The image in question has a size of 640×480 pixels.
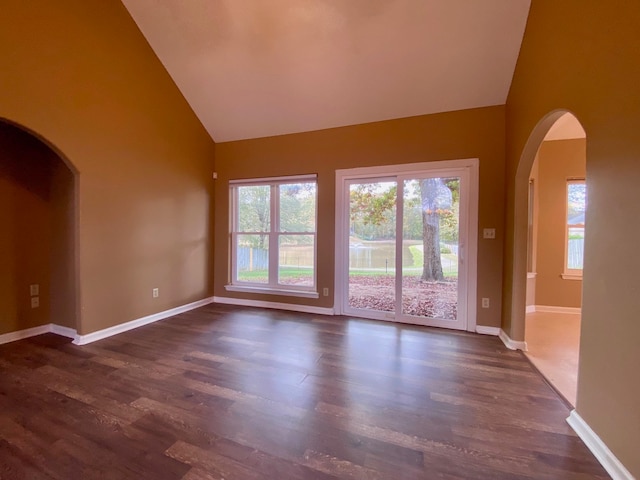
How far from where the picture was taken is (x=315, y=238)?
3.98 metres

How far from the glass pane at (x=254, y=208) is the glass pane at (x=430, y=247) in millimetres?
2127

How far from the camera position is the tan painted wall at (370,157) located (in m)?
3.13

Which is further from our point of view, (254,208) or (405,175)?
(254,208)

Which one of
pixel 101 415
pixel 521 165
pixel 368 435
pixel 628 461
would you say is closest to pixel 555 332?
pixel 521 165

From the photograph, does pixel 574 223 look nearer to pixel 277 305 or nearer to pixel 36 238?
pixel 277 305

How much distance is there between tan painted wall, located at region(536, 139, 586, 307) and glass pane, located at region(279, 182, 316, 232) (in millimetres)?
3556

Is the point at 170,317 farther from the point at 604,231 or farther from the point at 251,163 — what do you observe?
the point at 604,231

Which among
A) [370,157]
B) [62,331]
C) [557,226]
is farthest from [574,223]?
[62,331]

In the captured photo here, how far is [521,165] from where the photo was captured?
2641 mm

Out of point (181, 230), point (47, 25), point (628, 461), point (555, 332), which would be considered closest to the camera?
point (628, 461)

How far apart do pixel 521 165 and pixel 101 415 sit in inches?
156

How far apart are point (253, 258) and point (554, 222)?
4797mm

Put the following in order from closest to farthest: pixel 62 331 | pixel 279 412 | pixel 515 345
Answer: pixel 279 412
pixel 515 345
pixel 62 331

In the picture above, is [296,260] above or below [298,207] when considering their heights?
below
